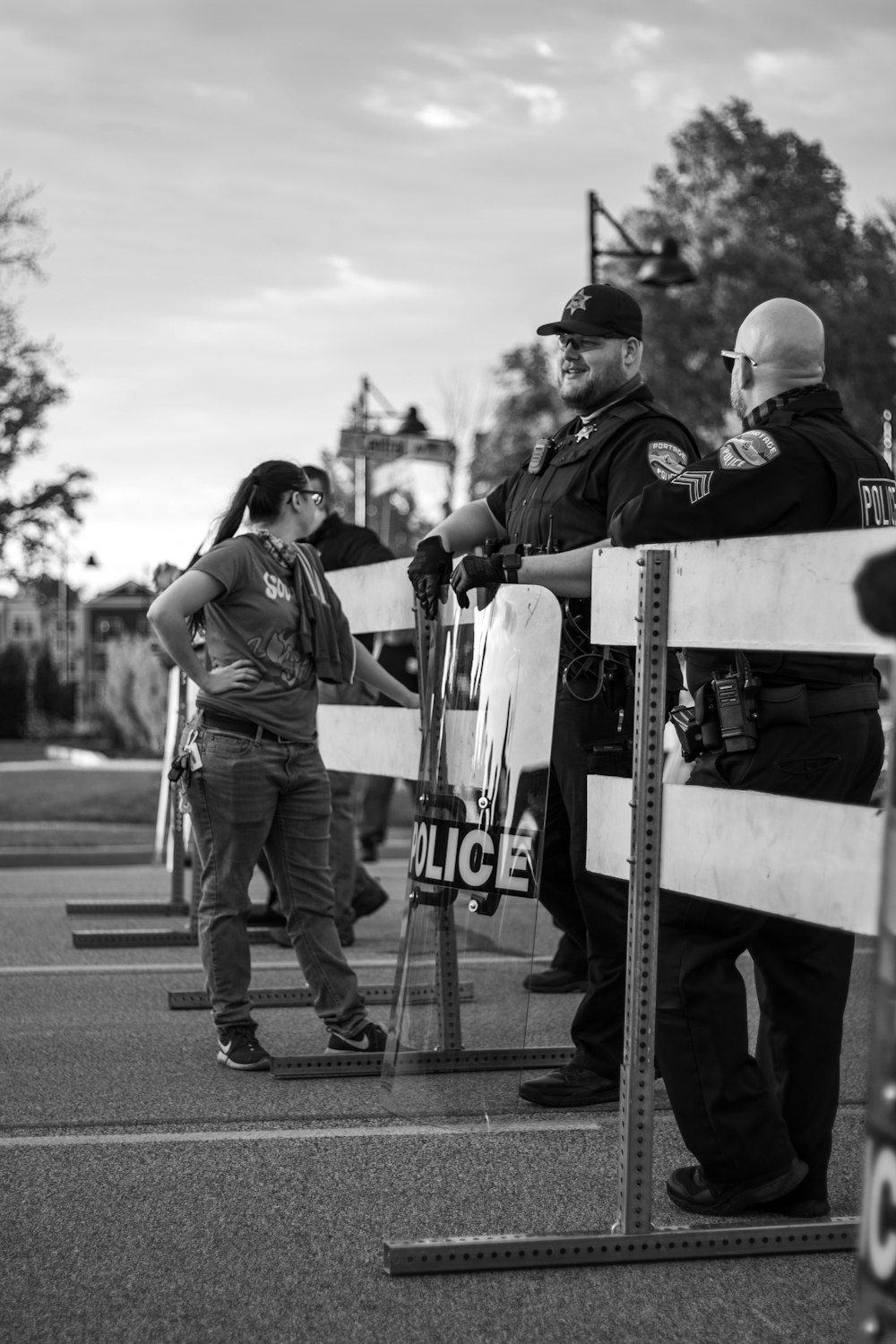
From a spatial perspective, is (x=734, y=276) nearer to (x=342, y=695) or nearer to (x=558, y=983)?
(x=342, y=695)

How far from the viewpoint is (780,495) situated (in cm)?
350

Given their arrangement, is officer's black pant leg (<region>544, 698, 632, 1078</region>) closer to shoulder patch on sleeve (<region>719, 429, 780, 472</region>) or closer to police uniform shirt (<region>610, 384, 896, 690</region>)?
police uniform shirt (<region>610, 384, 896, 690</region>)

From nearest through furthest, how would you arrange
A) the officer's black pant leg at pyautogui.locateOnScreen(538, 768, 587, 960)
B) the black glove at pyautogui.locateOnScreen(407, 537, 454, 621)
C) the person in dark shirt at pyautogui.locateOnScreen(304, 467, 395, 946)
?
the black glove at pyautogui.locateOnScreen(407, 537, 454, 621) < the officer's black pant leg at pyautogui.locateOnScreen(538, 768, 587, 960) < the person in dark shirt at pyautogui.locateOnScreen(304, 467, 395, 946)

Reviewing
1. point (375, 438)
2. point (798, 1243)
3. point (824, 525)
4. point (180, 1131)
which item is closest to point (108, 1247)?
point (180, 1131)

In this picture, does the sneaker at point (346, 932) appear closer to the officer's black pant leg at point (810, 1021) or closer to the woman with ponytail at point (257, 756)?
the woman with ponytail at point (257, 756)

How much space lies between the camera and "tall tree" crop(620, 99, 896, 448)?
37.8m

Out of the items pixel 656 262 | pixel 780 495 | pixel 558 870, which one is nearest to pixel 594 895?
pixel 558 870

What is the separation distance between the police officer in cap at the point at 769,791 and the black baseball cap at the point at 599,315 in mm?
1116

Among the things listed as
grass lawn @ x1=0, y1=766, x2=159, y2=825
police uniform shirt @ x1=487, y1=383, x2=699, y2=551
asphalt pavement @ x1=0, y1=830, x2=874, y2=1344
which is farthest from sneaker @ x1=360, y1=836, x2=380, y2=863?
police uniform shirt @ x1=487, y1=383, x2=699, y2=551

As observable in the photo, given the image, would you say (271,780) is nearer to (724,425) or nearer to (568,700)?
(568,700)

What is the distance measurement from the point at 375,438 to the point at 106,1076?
12961mm

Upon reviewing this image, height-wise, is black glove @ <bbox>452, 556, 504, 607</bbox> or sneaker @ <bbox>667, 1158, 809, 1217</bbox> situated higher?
black glove @ <bbox>452, 556, 504, 607</bbox>

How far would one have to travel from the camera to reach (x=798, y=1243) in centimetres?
335

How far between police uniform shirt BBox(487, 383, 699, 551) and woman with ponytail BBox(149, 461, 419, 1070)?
2.72 ft
